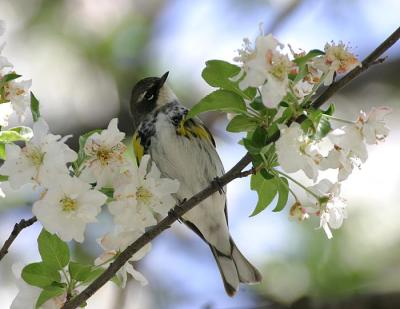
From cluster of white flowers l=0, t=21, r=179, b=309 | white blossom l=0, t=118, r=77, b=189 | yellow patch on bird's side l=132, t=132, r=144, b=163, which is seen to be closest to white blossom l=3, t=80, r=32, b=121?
cluster of white flowers l=0, t=21, r=179, b=309

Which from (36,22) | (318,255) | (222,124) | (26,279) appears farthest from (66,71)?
(26,279)

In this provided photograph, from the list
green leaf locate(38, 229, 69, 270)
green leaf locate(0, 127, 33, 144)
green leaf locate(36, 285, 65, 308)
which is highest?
green leaf locate(0, 127, 33, 144)

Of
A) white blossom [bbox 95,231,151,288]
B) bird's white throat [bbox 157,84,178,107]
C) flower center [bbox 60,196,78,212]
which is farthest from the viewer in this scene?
bird's white throat [bbox 157,84,178,107]

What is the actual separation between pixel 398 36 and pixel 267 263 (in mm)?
2974

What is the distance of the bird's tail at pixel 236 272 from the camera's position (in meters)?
3.79

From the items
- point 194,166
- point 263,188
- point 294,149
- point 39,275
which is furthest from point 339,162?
point 194,166

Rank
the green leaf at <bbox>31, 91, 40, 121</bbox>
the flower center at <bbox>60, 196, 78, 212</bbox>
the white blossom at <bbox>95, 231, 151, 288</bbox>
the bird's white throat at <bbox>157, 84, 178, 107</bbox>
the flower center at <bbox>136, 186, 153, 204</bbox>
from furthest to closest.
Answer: the bird's white throat at <bbox>157, 84, 178, 107</bbox>, the white blossom at <bbox>95, 231, 151, 288</bbox>, the flower center at <bbox>136, 186, 153, 204</bbox>, the green leaf at <bbox>31, 91, 40, 121</bbox>, the flower center at <bbox>60, 196, 78, 212</bbox>

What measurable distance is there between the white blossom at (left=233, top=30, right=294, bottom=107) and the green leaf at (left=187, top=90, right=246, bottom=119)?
11cm

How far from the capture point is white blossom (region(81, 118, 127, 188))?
90.1 inches

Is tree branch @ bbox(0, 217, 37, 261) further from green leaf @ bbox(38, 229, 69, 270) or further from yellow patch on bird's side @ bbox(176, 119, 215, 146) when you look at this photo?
yellow patch on bird's side @ bbox(176, 119, 215, 146)

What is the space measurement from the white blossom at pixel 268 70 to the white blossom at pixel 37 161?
527 mm

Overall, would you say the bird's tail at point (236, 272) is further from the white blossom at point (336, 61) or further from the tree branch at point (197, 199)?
the white blossom at point (336, 61)

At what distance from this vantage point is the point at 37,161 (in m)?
2.19

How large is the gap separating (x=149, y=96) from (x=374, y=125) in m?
2.28
